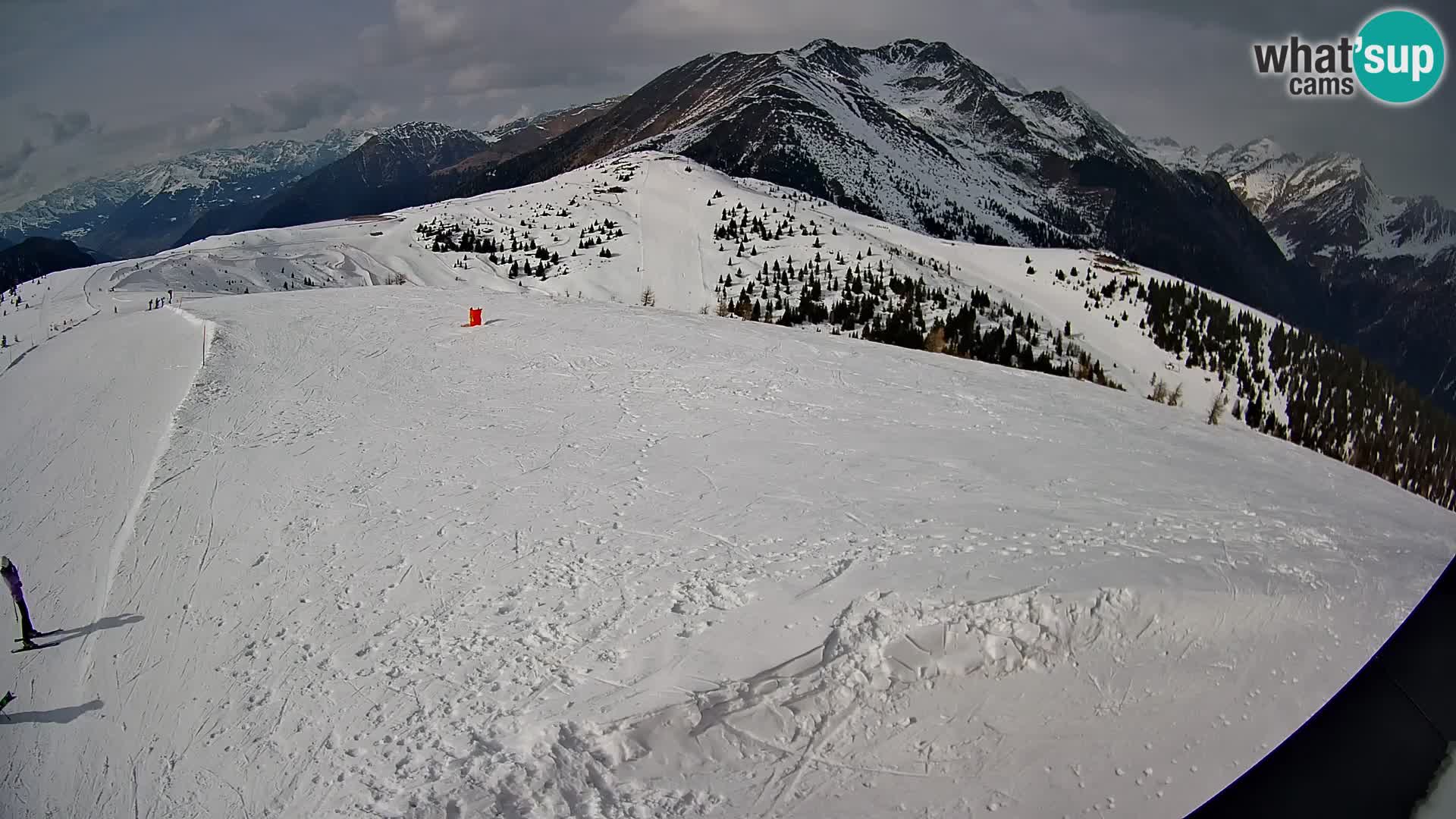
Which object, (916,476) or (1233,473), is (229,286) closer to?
(916,476)

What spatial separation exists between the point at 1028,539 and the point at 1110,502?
76.9 inches

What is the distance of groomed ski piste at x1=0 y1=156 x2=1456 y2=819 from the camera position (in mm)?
5172

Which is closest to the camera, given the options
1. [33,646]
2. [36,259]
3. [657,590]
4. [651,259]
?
[33,646]

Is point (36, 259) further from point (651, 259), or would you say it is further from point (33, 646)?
point (33, 646)

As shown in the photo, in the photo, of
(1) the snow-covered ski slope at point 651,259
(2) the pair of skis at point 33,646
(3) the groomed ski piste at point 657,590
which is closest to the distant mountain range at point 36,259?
(1) the snow-covered ski slope at point 651,259

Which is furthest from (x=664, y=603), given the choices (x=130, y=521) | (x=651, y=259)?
(x=651, y=259)

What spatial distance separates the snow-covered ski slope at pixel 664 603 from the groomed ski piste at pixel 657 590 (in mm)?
34

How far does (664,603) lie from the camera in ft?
22.0

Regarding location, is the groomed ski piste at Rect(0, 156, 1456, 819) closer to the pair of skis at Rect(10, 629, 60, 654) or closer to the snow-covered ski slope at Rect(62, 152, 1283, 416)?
the pair of skis at Rect(10, 629, 60, 654)

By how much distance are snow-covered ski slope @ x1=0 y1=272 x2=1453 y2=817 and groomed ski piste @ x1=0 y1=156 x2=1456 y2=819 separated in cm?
3

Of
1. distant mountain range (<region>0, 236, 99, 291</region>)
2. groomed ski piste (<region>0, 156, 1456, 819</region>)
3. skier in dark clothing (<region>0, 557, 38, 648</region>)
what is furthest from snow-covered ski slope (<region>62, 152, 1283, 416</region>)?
distant mountain range (<region>0, 236, 99, 291</region>)

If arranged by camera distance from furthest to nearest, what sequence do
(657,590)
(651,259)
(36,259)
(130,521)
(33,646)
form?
(36,259)
(651,259)
(130,521)
(657,590)
(33,646)

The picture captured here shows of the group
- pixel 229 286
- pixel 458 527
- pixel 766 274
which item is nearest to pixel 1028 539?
pixel 458 527

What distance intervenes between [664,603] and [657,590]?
22 centimetres
